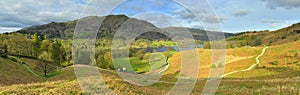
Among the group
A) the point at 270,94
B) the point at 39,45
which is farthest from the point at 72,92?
the point at 39,45

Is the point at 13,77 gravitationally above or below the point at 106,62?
above

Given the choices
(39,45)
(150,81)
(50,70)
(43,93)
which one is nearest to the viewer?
(43,93)

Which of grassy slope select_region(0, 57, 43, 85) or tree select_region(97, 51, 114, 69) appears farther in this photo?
tree select_region(97, 51, 114, 69)

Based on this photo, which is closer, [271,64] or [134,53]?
[271,64]

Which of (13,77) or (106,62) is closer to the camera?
(13,77)

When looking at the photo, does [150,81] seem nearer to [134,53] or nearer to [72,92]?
[72,92]

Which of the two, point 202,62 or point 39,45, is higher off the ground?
point 39,45

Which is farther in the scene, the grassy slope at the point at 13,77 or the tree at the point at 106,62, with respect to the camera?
the tree at the point at 106,62

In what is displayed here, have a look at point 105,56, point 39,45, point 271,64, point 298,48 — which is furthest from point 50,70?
point 298,48

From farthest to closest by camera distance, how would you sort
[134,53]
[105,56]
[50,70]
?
[134,53] < [105,56] < [50,70]

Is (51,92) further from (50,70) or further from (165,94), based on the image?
(50,70)
